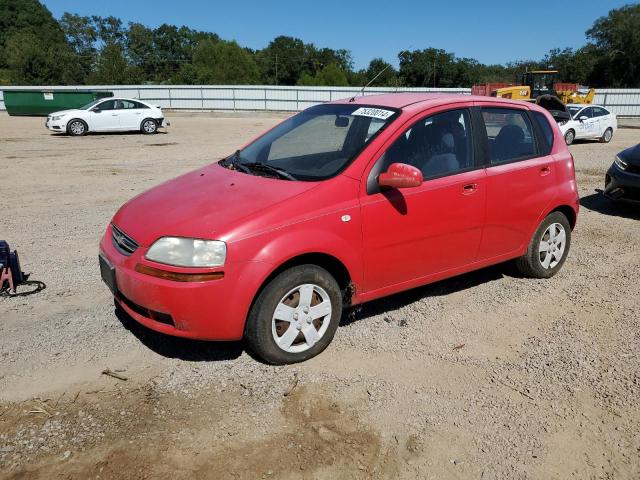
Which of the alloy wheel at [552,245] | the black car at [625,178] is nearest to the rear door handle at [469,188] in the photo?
the alloy wheel at [552,245]

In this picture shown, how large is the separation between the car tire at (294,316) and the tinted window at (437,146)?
3.25 ft

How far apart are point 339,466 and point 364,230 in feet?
5.23

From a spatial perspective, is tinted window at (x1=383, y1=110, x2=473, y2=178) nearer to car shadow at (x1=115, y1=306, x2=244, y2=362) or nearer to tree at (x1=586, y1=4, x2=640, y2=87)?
car shadow at (x1=115, y1=306, x2=244, y2=362)

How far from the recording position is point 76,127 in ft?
67.6

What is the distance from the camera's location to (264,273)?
3340 millimetres

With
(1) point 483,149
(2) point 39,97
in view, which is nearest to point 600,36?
(2) point 39,97

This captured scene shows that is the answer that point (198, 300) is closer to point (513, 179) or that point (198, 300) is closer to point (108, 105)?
point (513, 179)

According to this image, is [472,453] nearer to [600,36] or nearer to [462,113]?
[462,113]

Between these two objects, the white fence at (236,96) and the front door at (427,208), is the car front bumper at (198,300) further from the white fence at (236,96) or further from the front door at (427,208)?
the white fence at (236,96)

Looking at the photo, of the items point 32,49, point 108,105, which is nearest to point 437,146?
point 108,105

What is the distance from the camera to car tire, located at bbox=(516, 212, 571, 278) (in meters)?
5.10

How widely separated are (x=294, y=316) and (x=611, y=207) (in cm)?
724

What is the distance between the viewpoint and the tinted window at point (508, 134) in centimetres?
459

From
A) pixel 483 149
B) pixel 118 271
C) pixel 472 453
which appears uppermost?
pixel 483 149
